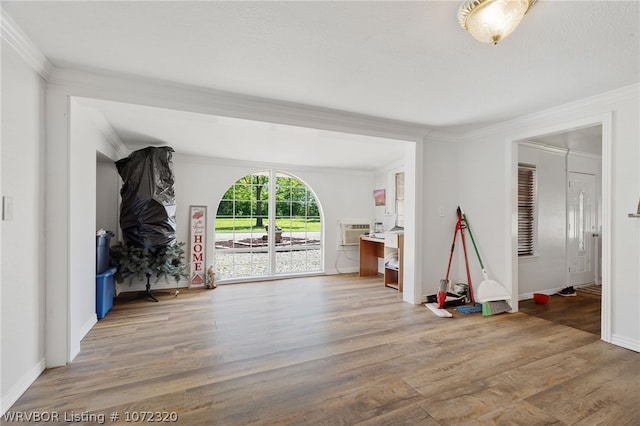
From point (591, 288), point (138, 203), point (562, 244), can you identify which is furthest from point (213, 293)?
point (591, 288)

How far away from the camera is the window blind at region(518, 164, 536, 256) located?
4.04 meters

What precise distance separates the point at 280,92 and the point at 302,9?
3.57 ft

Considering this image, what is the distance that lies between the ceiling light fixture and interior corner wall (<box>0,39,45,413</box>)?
2.65m

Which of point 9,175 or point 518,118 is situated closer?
point 9,175

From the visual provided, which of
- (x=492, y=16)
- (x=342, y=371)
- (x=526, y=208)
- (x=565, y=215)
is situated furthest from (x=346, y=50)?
(x=565, y=215)

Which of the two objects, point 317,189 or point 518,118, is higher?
point 518,118

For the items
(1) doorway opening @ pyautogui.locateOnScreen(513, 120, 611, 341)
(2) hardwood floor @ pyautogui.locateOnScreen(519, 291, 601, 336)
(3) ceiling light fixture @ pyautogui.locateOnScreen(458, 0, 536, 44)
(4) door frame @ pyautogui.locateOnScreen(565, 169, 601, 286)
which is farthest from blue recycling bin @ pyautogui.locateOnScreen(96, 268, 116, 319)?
(4) door frame @ pyautogui.locateOnScreen(565, 169, 601, 286)

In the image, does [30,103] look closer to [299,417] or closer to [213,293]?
[299,417]

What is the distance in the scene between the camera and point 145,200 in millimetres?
3568

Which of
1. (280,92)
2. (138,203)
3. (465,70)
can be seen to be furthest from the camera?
(138,203)

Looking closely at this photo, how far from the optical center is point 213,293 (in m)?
4.25

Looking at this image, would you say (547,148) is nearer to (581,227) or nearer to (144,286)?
(581,227)

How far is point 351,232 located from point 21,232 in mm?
4700

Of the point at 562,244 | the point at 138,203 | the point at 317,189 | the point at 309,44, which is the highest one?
the point at 309,44
